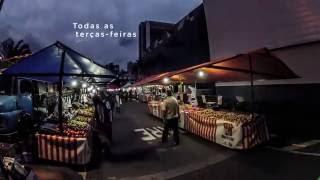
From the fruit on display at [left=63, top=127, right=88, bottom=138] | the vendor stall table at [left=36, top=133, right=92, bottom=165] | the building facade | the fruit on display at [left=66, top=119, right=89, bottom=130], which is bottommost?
the vendor stall table at [left=36, top=133, right=92, bottom=165]

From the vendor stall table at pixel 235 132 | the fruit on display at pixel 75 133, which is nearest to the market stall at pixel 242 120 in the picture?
the vendor stall table at pixel 235 132

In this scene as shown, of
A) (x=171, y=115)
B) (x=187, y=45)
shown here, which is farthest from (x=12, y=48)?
(x=171, y=115)

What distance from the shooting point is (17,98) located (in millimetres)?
19594

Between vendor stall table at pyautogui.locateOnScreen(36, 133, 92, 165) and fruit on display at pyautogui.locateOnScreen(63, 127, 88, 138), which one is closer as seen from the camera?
vendor stall table at pyautogui.locateOnScreen(36, 133, 92, 165)

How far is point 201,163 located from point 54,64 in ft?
16.1

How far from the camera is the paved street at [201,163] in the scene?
9.62 meters

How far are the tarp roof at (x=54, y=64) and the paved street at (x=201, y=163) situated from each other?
2698mm

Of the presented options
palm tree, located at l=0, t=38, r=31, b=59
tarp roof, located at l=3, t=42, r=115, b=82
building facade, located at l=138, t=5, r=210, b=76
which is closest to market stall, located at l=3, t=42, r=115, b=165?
tarp roof, located at l=3, t=42, r=115, b=82

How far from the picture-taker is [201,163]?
36.7ft

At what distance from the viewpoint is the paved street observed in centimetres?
962

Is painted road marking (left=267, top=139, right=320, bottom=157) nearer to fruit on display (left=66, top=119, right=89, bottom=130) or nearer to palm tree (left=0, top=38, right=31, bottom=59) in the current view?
fruit on display (left=66, top=119, right=89, bottom=130)

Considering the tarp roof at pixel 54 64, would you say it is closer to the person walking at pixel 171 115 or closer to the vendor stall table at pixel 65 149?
the vendor stall table at pixel 65 149

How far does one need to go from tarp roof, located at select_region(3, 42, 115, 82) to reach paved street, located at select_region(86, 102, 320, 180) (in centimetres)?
270

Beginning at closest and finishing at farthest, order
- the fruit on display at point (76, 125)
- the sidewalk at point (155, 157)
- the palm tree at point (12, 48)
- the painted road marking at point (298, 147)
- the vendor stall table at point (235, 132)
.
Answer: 1. the sidewalk at point (155, 157)
2. the fruit on display at point (76, 125)
3. the painted road marking at point (298, 147)
4. the vendor stall table at point (235, 132)
5. the palm tree at point (12, 48)
